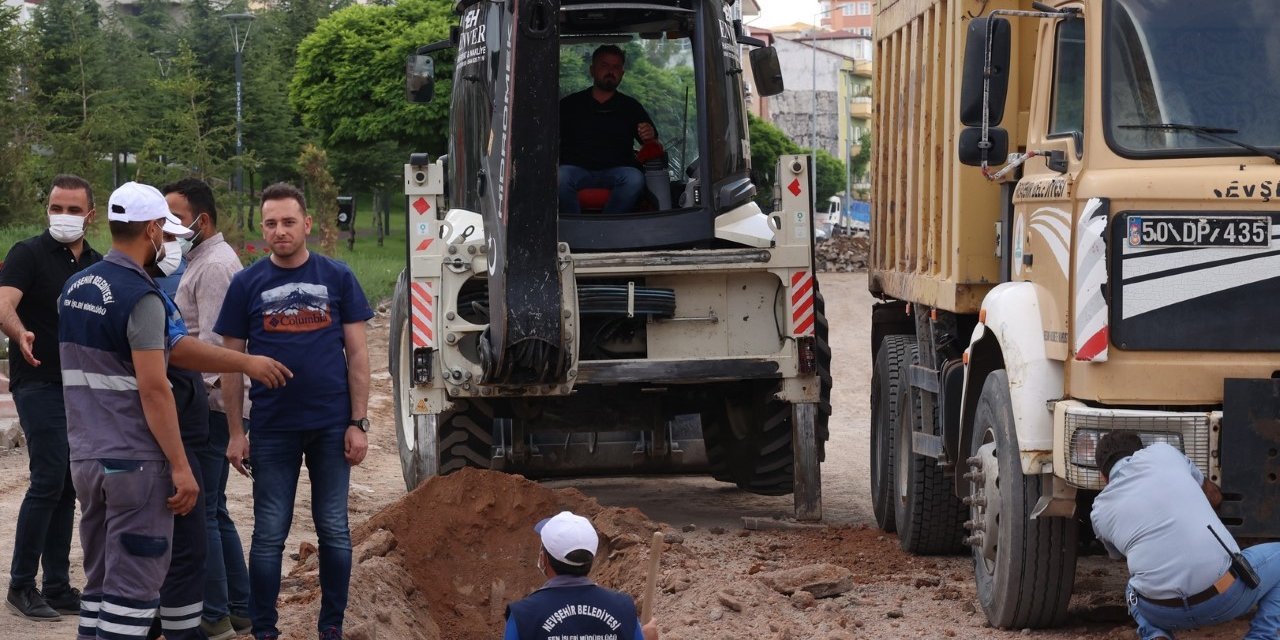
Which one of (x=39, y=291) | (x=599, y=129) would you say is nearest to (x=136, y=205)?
(x=39, y=291)

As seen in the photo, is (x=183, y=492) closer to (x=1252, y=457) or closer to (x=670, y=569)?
(x=670, y=569)

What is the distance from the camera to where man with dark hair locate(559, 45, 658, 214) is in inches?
401

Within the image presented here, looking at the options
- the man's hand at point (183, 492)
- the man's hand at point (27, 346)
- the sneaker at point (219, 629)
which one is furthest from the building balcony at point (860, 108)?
the man's hand at point (183, 492)

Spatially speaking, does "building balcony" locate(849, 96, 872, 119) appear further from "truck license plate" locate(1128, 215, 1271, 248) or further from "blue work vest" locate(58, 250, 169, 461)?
"blue work vest" locate(58, 250, 169, 461)

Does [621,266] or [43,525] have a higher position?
[621,266]

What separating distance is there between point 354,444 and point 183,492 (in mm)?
965

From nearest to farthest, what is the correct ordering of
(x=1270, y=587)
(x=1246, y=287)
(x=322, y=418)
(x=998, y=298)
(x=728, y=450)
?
(x=1270, y=587) → (x=1246, y=287) → (x=322, y=418) → (x=998, y=298) → (x=728, y=450)

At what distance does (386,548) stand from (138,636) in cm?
327

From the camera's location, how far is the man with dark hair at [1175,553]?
543 centimetres

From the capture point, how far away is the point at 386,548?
8.91 meters

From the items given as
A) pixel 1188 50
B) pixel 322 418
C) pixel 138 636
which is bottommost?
pixel 138 636

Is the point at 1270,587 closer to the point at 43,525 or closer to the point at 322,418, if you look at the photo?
the point at 322,418

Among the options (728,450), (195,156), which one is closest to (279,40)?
(195,156)

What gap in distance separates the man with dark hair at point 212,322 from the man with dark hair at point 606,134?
3.36 meters
